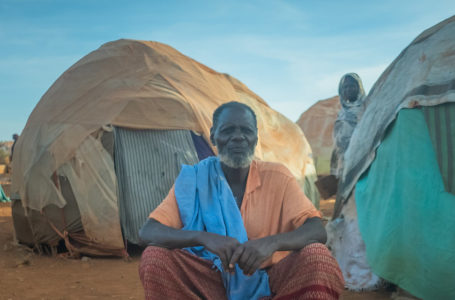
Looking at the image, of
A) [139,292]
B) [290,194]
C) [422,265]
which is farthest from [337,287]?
[139,292]

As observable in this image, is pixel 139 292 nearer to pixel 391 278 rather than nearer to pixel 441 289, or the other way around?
pixel 391 278

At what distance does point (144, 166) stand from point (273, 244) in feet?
12.1

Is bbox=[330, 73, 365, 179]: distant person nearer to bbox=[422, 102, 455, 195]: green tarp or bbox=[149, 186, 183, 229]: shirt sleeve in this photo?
bbox=[422, 102, 455, 195]: green tarp

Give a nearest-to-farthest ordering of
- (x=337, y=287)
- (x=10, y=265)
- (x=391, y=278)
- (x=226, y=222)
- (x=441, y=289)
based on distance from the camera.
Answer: (x=337, y=287) < (x=226, y=222) < (x=441, y=289) < (x=391, y=278) < (x=10, y=265)

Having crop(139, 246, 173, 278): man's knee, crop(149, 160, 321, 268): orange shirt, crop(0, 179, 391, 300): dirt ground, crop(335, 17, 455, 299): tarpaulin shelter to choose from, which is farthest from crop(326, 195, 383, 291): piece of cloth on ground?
crop(139, 246, 173, 278): man's knee

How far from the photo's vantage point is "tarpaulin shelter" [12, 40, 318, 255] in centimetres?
537

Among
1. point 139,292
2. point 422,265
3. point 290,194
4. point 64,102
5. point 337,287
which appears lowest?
point 139,292

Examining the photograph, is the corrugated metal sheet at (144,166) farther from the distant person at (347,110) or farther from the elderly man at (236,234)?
the elderly man at (236,234)

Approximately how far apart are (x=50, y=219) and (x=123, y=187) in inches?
39.2

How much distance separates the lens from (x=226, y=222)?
8.00 feet

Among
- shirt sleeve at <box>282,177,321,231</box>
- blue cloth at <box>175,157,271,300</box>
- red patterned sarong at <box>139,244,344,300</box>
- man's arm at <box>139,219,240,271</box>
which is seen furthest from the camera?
shirt sleeve at <box>282,177,321,231</box>

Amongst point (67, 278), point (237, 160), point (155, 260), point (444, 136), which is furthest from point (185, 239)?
point (67, 278)

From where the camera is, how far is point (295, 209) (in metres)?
2.43

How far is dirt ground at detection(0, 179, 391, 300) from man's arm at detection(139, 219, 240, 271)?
70.4 inches
